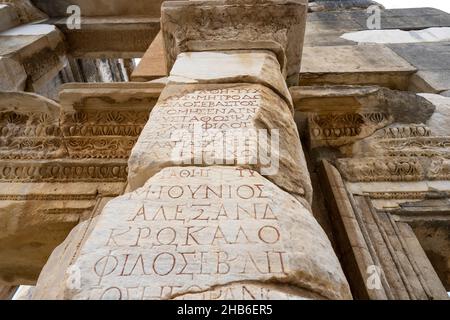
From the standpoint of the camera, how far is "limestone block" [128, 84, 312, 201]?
65.9 inches

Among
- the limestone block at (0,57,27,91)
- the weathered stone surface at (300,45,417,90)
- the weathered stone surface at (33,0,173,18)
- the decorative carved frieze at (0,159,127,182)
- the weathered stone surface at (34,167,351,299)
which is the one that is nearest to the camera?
the weathered stone surface at (34,167,351,299)

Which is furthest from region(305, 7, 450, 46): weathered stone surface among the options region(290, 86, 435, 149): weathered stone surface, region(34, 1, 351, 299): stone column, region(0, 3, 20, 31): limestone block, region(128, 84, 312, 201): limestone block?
region(0, 3, 20, 31): limestone block

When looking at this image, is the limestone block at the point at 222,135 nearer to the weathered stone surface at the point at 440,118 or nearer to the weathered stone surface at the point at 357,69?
the weathered stone surface at the point at 440,118

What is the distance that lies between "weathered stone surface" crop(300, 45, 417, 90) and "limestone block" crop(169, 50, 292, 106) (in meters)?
1.42

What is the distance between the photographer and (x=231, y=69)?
2434mm

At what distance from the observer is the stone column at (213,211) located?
1156 mm

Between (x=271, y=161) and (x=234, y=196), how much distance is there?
31 centimetres

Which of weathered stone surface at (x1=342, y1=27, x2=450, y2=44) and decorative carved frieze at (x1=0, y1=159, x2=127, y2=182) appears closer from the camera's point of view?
decorative carved frieze at (x1=0, y1=159, x2=127, y2=182)

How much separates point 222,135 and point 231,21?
147 centimetres

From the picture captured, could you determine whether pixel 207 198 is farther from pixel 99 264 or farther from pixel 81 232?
pixel 81 232

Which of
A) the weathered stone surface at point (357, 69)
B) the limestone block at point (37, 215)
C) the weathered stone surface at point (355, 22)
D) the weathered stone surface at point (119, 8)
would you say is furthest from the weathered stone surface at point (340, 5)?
the limestone block at point (37, 215)

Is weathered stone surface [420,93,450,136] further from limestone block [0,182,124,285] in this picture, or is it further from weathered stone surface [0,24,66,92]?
weathered stone surface [0,24,66,92]

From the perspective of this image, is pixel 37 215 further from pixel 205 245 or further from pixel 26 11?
pixel 26 11
